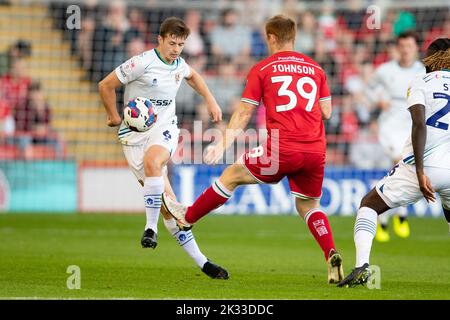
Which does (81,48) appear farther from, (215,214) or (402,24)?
(402,24)

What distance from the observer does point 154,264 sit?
11281 millimetres

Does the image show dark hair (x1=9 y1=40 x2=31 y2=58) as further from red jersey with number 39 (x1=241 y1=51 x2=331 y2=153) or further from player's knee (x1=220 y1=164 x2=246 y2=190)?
red jersey with number 39 (x1=241 y1=51 x2=331 y2=153)

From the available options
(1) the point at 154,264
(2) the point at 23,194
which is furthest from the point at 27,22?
(1) the point at 154,264

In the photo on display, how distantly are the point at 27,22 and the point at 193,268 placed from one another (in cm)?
1301

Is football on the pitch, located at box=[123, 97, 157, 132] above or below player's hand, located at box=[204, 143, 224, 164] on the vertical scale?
above

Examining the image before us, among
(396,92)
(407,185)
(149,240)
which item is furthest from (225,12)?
(407,185)

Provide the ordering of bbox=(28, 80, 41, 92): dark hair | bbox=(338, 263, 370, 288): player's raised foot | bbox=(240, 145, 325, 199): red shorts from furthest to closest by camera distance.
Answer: bbox=(28, 80, 41, 92): dark hair, bbox=(240, 145, 325, 199): red shorts, bbox=(338, 263, 370, 288): player's raised foot

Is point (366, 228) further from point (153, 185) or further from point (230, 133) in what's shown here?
point (153, 185)

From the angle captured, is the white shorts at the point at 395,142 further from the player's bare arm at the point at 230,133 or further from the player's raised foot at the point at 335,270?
the player's bare arm at the point at 230,133

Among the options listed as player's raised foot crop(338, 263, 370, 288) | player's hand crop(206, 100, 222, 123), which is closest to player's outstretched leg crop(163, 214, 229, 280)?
player's hand crop(206, 100, 222, 123)

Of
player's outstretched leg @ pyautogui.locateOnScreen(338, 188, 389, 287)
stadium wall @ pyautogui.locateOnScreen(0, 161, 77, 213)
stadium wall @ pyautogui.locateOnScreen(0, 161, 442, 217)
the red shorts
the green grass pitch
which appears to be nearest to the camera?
the green grass pitch

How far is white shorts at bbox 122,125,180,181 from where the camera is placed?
10.2m

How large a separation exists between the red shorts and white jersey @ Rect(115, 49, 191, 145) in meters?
1.39

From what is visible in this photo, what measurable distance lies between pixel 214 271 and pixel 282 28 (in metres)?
2.49
